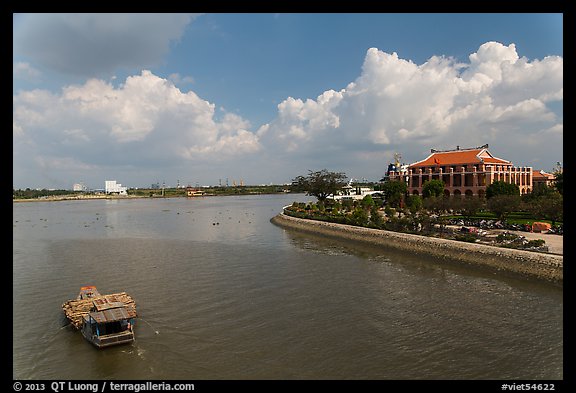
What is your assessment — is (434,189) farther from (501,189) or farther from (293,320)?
(293,320)

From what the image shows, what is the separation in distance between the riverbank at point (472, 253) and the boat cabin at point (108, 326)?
77.9 feet

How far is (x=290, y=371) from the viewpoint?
1273 cm

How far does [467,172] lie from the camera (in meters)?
58.8

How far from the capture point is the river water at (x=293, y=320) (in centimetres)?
1298

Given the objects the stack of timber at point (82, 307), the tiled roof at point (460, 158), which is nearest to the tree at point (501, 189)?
the tiled roof at point (460, 158)

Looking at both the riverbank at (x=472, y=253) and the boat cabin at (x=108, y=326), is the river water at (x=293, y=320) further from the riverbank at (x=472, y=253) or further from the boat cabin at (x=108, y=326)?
the riverbank at (x=472, y=253)

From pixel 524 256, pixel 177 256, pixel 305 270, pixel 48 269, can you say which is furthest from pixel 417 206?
pixel 48 269

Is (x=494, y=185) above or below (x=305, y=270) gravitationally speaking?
above

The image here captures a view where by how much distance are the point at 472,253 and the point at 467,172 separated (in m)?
35.0

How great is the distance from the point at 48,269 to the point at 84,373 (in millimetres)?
19036

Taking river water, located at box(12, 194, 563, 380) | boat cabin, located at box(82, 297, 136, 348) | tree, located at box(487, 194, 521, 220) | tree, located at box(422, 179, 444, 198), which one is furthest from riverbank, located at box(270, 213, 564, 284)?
boat cabin, located at box(82, 297, 136, 348)

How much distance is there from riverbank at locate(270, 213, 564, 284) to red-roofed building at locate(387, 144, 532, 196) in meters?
23.9
